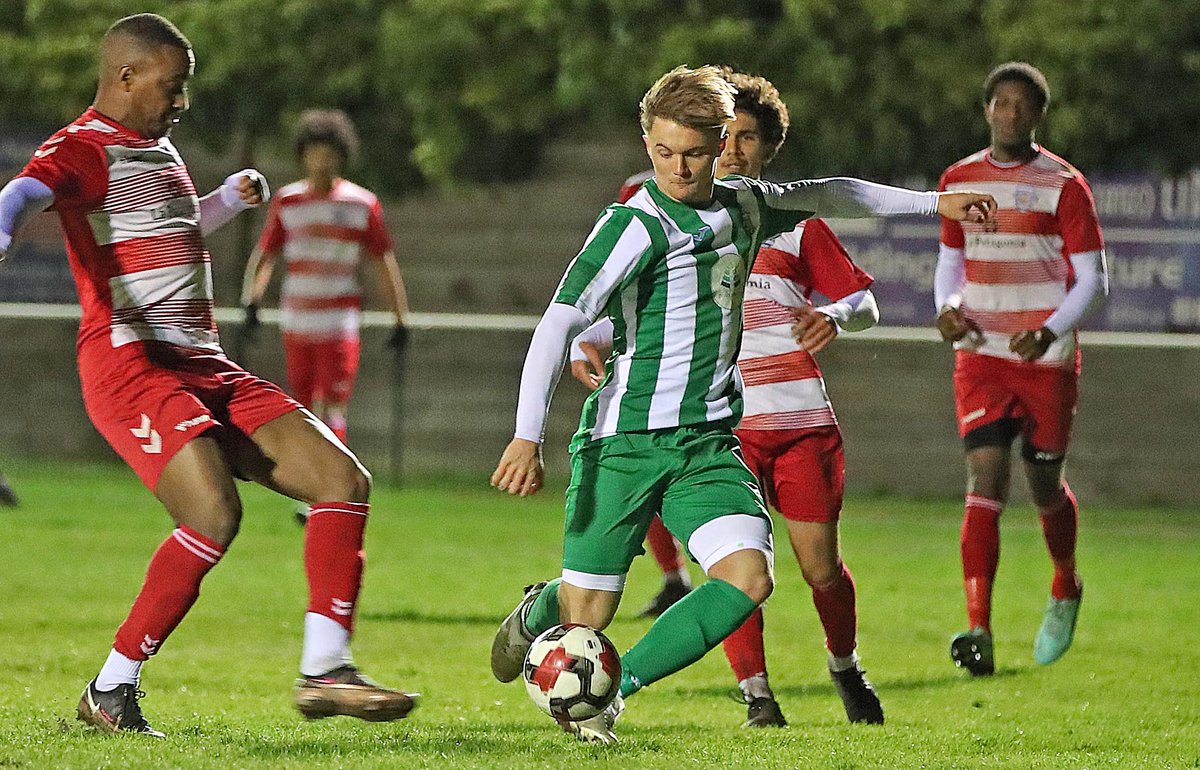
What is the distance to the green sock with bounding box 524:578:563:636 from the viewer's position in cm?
546

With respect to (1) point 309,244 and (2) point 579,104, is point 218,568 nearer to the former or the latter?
(1) point 309,244

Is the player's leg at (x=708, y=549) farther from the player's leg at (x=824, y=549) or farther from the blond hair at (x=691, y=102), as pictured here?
the player's leg at (x=824, y=549)

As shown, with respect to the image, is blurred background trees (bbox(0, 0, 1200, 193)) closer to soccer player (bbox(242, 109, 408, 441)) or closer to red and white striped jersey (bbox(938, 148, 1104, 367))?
soccer player (bbox(242, 109, 408, 441))

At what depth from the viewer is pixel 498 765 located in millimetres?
4840

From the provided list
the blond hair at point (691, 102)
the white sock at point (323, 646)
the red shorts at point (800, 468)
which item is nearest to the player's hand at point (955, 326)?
the red shorts at point (800, 468)

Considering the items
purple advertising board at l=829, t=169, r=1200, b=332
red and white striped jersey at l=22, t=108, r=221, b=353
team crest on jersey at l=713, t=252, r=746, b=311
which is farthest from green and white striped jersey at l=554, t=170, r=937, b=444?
purple advertising board at l=829, t=169, r=1200, b=332

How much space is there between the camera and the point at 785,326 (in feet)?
20.8

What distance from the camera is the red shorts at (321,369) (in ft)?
41.3

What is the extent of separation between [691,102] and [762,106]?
1074mm

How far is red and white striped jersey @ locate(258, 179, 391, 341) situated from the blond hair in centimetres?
758

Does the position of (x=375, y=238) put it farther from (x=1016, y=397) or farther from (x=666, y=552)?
(x=1016, y=397)

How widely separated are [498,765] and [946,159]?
38.7 ft

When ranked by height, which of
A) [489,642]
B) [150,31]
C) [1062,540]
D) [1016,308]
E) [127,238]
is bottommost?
[489,642]

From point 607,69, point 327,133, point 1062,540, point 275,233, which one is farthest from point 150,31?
point 607,69
